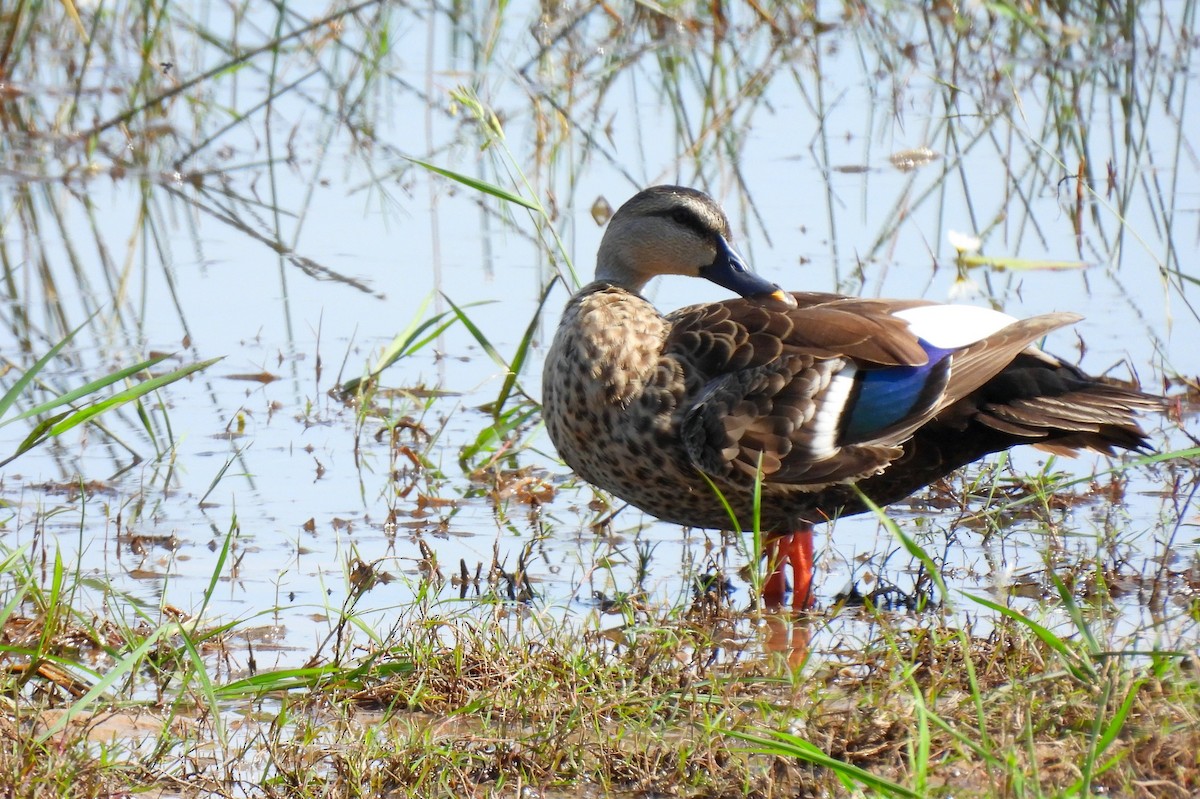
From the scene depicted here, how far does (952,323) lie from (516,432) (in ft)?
5.24

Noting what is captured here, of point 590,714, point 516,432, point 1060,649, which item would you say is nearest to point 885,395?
point 1060,649

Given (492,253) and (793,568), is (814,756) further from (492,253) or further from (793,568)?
(492,253)

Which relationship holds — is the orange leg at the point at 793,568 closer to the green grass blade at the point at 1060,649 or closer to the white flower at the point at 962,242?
the green grass blade at the point at 1060,649

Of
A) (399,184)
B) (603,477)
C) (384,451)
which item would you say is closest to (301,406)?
(384,451)

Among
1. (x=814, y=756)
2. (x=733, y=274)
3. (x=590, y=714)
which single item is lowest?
(x=814, y=756)

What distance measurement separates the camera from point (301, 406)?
18.6 ft

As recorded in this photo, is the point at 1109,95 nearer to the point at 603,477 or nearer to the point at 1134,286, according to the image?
the point at 1134,286

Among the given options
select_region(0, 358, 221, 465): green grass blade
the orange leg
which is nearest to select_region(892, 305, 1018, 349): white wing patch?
the orange leg

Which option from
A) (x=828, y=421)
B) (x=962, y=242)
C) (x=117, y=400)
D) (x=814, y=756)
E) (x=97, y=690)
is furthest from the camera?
(x=962, y=242)

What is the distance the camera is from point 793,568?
173 inches

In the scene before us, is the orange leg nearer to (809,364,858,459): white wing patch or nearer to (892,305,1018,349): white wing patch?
(809,364,858,459): white wing patch

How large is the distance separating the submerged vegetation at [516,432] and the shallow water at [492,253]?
0.08 feet

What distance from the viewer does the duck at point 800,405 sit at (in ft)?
13.9

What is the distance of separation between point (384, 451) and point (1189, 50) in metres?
5.95
